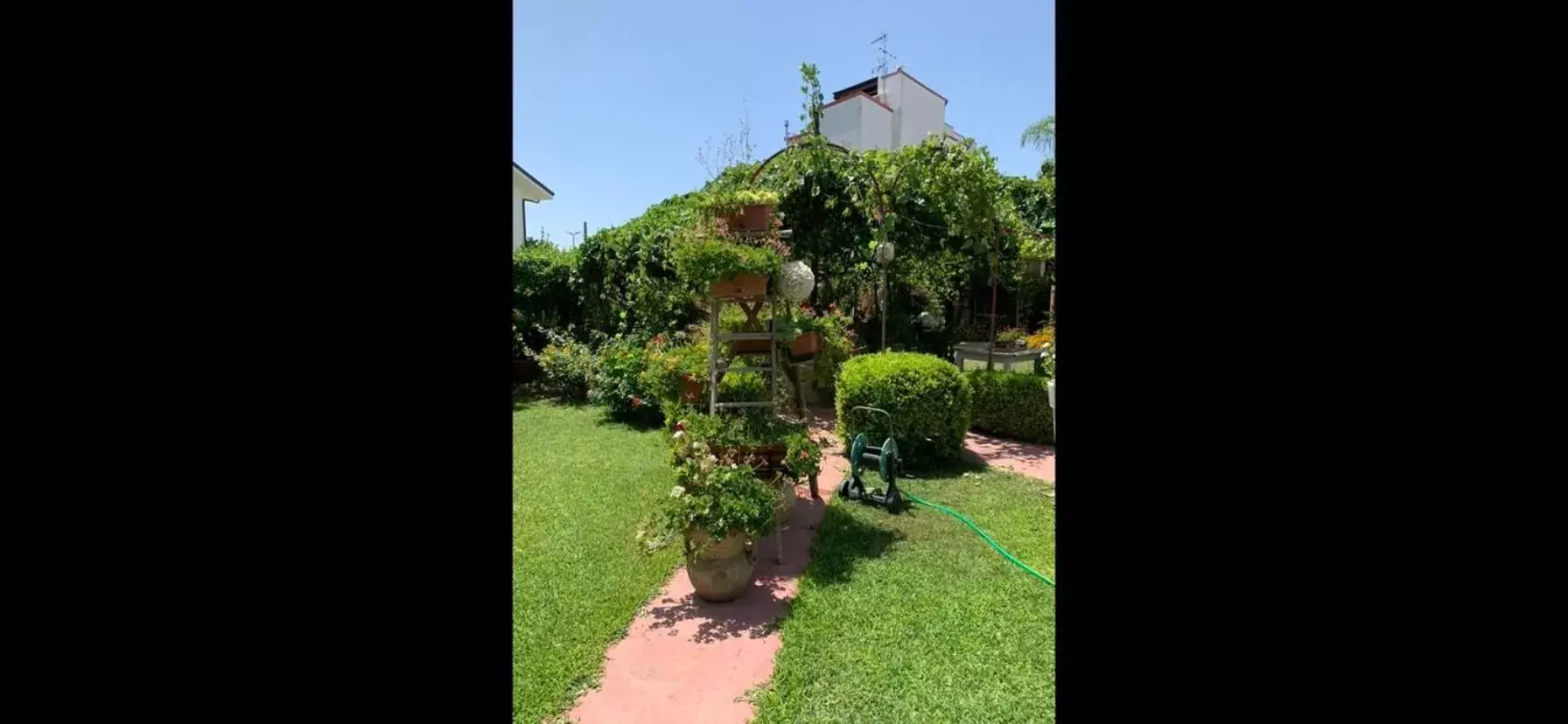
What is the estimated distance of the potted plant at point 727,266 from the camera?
14.4 ft

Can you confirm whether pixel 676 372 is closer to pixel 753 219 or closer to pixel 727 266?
pixel 753 219

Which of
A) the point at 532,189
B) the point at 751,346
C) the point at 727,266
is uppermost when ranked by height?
the point at 532,189

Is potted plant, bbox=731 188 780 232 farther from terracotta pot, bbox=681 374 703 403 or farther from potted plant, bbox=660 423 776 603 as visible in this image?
potted plant, bbox=660 423 776 603

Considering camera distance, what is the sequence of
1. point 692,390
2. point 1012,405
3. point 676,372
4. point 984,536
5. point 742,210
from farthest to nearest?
point 1012,405 → point 676,372 → point 692,390 → point 742,210 → point 984,536

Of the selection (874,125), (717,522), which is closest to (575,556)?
(717,522)

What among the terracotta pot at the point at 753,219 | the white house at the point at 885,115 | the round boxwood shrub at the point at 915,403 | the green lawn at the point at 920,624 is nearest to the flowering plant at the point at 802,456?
the green lawn at the point at 920,624

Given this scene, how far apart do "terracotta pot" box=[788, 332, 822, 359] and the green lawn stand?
4.42 ft

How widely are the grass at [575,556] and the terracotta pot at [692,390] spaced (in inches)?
24.1

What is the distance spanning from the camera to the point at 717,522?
3354 millimetres

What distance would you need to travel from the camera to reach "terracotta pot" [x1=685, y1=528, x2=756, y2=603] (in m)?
3.41

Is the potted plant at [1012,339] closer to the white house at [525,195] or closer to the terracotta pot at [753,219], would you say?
the terracotta pot at [753,219]

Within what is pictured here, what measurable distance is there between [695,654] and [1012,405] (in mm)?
4573
